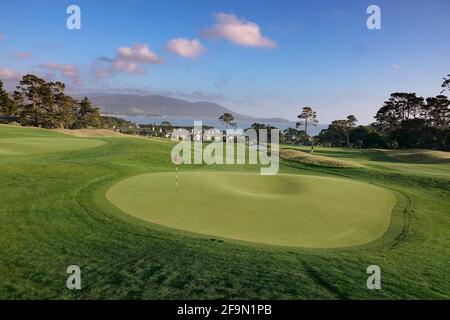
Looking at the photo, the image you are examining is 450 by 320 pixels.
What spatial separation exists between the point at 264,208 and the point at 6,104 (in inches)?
2682

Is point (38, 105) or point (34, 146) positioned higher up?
point (38, 105)

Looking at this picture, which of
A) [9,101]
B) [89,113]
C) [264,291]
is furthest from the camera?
[89,113]

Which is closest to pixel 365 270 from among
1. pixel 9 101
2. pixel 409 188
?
pixel 409 188

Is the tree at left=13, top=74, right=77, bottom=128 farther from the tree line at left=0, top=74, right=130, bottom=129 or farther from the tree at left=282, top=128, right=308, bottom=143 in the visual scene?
the tree at left=282, top=128, right=308, bottom=143

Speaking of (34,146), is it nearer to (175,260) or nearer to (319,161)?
(319,161)

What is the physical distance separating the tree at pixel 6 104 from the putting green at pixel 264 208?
2383 inches

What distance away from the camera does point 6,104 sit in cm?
6406

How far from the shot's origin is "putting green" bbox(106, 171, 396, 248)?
932cm

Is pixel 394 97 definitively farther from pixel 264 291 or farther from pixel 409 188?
pixel 264 291

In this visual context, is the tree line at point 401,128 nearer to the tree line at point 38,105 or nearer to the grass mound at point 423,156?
the grass mound at point 423,156

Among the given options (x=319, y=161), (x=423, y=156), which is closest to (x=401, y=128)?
(x=423, y=156)

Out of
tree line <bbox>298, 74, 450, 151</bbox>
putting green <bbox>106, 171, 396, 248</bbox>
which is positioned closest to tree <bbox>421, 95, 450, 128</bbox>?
tree line <bbox>298, 74, 450, 151</bbox>

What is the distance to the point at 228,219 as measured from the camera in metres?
10.2
